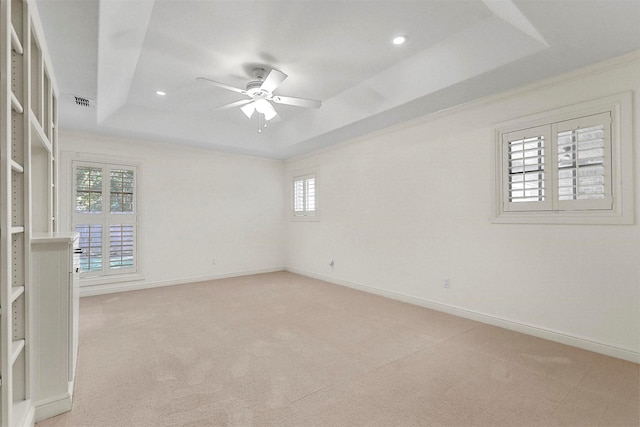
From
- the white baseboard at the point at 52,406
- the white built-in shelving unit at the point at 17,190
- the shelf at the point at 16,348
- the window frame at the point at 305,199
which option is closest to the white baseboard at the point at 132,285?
the window frame at the point at 305,199

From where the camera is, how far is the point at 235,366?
241 cm

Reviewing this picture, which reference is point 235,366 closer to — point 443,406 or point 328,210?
point 443,406

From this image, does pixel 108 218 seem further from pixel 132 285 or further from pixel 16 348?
pixel 16 348

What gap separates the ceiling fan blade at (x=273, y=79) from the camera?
2.83 metres

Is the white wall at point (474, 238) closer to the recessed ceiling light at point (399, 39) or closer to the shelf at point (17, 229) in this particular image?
the recessed ceiling light at point (399, 39)

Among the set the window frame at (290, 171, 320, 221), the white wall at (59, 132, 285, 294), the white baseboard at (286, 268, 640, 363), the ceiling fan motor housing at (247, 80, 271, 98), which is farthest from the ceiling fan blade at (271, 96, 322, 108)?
the white wall at (59, 132, 285, 294)

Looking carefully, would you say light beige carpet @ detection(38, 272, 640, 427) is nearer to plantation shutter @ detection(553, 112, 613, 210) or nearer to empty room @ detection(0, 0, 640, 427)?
empty room @ detection(0, 0, 640, 427)

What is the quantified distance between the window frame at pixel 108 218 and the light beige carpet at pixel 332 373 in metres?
1.27

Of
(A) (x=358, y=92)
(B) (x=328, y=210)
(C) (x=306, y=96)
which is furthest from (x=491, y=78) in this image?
(B) (x=328, y=210)

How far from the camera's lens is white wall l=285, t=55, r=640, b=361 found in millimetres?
2615

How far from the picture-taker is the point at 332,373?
2.29m

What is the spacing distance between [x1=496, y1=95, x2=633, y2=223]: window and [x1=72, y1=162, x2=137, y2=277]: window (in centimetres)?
537

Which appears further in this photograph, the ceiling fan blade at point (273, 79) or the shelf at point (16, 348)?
the ceiling fan blade at point (273, 79)

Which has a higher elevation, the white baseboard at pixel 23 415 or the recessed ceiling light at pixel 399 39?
the recessed ceiling light at pixel 399 39
